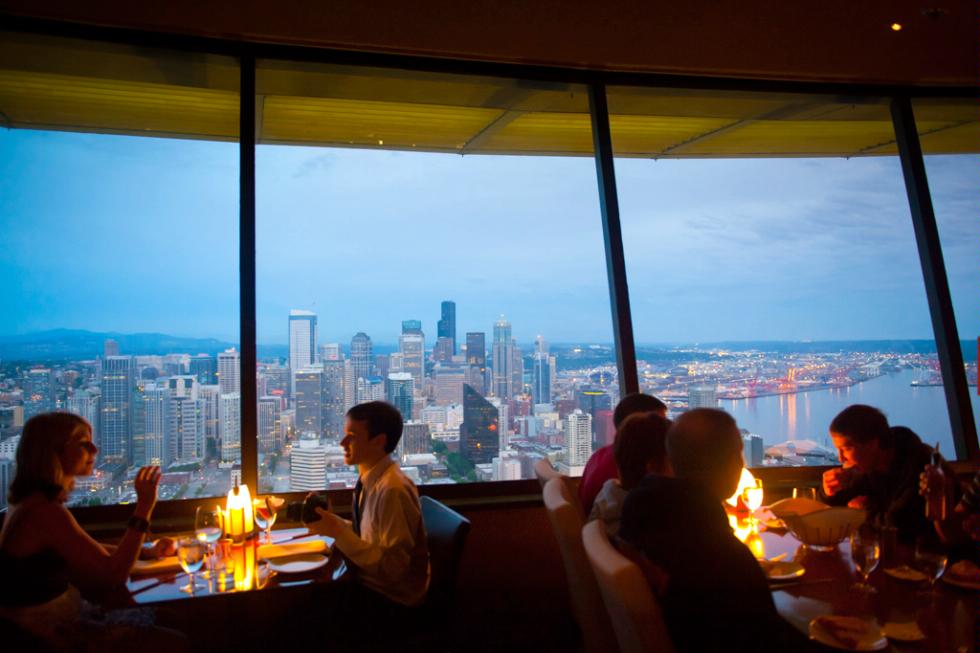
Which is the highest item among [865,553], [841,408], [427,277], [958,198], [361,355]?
[958,198]

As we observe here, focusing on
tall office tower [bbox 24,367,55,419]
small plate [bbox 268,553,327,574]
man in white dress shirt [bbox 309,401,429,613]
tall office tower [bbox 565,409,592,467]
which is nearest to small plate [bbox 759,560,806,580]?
man in white dress shirt [bbox 309,401,429,613]

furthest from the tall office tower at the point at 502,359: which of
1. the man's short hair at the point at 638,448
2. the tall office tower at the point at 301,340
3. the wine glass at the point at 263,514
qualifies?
the man's short hair at the point at 638,448

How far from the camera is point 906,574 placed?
82.1 inches

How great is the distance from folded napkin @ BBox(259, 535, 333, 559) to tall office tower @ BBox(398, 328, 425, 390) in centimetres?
139

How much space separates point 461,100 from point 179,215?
182cm

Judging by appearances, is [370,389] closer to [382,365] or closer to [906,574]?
[382,365]

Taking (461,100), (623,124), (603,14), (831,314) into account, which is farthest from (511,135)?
(831,314)

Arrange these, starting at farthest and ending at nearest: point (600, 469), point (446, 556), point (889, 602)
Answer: point (600, 469) < point (446, 556) < point (889, 602)

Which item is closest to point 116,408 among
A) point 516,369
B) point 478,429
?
point 478,429

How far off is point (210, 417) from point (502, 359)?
1.66 metres

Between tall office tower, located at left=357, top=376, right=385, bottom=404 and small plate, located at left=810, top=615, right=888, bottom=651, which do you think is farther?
tall office tower, located at left=357, top=376, right=385, bottom=404

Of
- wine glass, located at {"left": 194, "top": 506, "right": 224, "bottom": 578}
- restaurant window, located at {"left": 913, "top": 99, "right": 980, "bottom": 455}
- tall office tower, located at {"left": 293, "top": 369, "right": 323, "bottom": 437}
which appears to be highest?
restaurant window, located at {"left": 913, "top": 99, "right": 980, "bottom": 455}

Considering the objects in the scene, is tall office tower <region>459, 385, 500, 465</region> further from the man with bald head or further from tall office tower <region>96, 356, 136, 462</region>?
the man with bald head

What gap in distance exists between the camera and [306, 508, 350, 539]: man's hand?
2.43 metres
